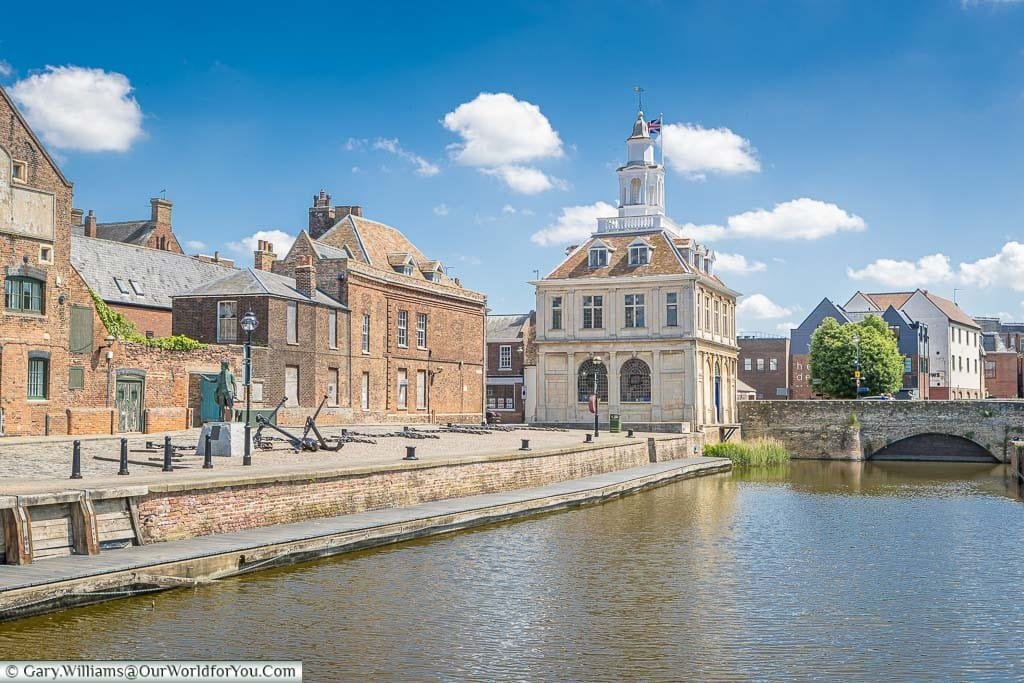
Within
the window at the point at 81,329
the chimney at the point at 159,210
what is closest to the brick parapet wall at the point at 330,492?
the window at the point at 81,329

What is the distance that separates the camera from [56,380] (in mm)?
33031

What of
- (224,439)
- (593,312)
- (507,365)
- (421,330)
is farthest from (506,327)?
(224,439)

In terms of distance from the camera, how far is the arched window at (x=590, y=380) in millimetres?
59719

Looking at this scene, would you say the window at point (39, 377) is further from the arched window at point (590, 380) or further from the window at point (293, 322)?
the arched window at point (590, 380)

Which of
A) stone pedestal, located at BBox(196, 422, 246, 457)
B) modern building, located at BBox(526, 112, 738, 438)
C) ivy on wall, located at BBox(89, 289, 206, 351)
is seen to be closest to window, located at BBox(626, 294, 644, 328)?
modern building, located at BBox(526, 112, 738, 438)

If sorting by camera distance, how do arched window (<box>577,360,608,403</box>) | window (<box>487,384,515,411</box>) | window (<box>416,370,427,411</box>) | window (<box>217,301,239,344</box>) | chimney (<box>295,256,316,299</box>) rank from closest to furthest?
1. window (<box>217,301,239,344</box>)
2. chimney (<box>295,256,316,299</box>)
3. window (<box>416,370,427,411</box>)
4. arched window (<box>577,360,608,403</box>)
5. window (<box>487,384,515,411</box>)

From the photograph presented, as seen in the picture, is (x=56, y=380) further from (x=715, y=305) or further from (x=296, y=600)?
(x=715, y=305)

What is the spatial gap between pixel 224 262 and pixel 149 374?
24.5 m

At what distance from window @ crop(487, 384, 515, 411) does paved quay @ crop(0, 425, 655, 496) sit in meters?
40.1

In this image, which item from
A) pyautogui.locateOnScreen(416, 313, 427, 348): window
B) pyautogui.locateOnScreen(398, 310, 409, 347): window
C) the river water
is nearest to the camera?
the river water

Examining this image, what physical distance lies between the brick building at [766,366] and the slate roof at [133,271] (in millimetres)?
58438

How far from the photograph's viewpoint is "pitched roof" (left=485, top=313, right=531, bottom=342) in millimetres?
80500

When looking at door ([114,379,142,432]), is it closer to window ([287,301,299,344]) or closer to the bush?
window ([287,301,299,344])

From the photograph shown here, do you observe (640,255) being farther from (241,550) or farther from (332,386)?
(241,550)
